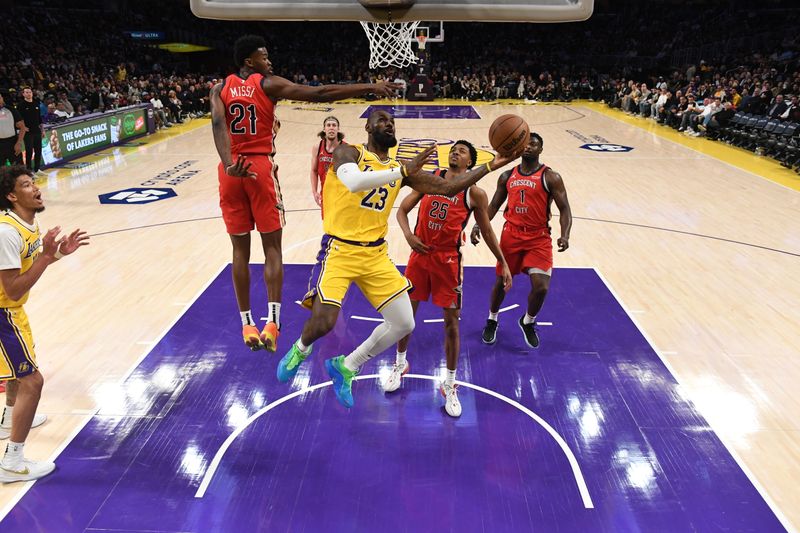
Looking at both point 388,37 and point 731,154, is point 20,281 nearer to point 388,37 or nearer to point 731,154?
point 388,37

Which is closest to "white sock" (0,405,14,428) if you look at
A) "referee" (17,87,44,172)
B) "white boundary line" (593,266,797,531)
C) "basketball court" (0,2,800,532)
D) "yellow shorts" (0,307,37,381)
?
"basketball court" (0,2,800,532)

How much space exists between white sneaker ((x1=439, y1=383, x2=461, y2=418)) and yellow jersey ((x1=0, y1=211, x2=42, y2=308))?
269 centimetres

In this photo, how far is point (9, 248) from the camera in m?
3.32

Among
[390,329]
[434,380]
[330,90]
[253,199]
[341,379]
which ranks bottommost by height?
[434,380]

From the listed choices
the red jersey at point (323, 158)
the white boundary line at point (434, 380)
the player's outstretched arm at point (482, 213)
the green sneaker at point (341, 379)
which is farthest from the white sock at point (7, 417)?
the red jersey at point (323, 158)

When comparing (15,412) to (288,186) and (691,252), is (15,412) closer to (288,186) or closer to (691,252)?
(691,252)

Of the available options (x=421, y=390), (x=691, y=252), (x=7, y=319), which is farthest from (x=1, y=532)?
(x=691, y=252)

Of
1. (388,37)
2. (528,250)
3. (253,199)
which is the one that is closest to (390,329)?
(253,199)

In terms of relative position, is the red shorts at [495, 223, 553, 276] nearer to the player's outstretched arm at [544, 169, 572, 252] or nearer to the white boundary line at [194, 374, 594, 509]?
the player's outstretched arm at [544, 169, 572, 252]

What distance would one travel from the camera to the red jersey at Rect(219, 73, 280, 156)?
407 cm

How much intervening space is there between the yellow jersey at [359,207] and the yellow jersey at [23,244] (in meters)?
1.66

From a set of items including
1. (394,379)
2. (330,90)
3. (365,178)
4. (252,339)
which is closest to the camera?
(365,178)

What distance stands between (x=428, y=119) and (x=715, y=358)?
16880 mm

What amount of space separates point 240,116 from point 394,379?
2.17 meters
